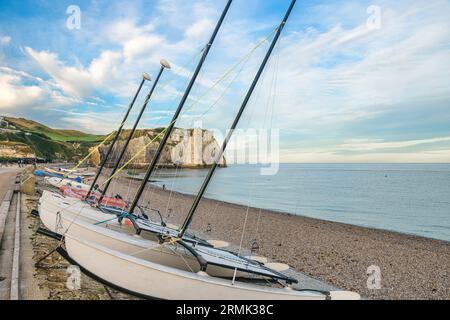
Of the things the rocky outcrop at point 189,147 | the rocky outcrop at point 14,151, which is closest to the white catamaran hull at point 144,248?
the rocky outcrop at point 14,151

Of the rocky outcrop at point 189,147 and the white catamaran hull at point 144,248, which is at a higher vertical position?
the rocky outcrop at point 189,147

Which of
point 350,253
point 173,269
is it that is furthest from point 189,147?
point 173,269

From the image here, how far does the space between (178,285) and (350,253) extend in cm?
1237

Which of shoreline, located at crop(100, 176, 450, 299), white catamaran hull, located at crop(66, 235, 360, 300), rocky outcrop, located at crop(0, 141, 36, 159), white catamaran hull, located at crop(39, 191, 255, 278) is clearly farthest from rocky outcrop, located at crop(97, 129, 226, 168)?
white catamaran hull, located at crop(66, 235, 360, 300)

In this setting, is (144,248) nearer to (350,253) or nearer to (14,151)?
(350,253)

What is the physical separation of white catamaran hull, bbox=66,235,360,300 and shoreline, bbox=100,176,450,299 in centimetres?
483

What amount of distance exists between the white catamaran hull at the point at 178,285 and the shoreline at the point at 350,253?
15.8 feet

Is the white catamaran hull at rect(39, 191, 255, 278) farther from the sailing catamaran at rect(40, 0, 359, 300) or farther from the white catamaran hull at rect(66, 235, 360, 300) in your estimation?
the white catamaran hull at rect(66, 235, 360, 300)

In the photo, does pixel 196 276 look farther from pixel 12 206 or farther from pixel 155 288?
pixel 12 206

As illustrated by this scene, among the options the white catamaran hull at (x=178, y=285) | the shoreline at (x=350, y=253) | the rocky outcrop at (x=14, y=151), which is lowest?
the shoreline at (x=350, y=253)

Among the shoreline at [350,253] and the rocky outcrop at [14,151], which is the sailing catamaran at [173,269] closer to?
the shoreline at [350,253]

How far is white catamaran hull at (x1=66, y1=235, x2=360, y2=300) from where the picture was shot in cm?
762

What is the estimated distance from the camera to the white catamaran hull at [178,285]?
7625mm

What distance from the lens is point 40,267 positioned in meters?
9.30
